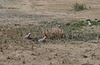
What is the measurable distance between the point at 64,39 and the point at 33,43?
1.63 meters

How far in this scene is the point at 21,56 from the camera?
31.9ft

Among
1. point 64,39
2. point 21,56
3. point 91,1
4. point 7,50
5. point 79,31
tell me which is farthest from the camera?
point 91,1

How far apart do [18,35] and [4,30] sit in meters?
1.78

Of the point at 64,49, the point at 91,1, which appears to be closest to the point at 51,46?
the point at 64,49

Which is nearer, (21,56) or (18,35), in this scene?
(21,56)

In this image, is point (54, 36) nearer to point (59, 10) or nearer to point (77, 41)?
point (77, 41)

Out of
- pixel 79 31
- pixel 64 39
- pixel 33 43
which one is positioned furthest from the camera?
pixel 79 31

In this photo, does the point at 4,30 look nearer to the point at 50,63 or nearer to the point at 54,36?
the point at 54,36

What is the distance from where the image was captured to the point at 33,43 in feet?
37.7

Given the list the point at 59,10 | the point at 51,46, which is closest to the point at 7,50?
the point at 51,46

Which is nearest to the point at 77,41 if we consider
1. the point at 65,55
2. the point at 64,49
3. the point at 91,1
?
the point at 64,49

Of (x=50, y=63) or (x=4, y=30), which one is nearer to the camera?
(x=50, y=63)

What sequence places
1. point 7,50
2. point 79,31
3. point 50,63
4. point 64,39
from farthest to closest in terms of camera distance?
1. point 79,31
2. point 64,39
3. point 7,50
4. point 50,63

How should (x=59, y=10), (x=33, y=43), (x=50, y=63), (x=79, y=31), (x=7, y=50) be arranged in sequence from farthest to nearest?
(x=59, y=10) → (x=79, y=31) → (x=33, y=43) → (x=7, y=50) → (x=50, y=63)
